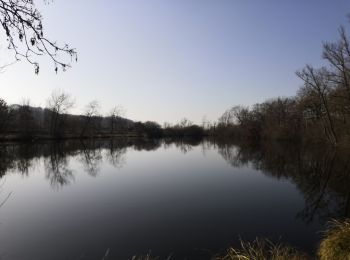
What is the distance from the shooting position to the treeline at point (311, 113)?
1336 inches

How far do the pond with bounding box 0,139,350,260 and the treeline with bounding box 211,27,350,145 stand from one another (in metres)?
17.2

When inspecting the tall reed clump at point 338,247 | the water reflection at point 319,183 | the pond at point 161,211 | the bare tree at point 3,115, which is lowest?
the pond at point 161,211

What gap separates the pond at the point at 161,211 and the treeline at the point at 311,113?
17233mm

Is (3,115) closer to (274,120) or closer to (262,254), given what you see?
(262,254)

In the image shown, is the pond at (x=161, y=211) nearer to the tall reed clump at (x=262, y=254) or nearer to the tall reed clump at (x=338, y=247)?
the tall reed clump at (x=262, y=254)

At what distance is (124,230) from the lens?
376 inches

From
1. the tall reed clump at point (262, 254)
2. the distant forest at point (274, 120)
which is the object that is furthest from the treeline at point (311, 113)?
the tall reed clump at point (262, 254)

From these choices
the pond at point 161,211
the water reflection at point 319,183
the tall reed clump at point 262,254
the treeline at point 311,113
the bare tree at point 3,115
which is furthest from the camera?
the treeline at point 311,113

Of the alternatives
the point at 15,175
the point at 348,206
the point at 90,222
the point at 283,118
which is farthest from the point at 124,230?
the point at 283,118

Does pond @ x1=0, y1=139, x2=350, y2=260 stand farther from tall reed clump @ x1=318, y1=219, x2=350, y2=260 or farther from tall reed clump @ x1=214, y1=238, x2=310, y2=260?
tall reed clump @ x1=318, y1=219, x2=350, y2=260

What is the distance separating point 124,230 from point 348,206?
8545mm

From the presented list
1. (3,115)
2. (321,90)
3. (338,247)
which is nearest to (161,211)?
(338,247)

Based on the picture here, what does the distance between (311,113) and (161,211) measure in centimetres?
5604

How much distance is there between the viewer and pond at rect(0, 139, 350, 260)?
27.4 ft
